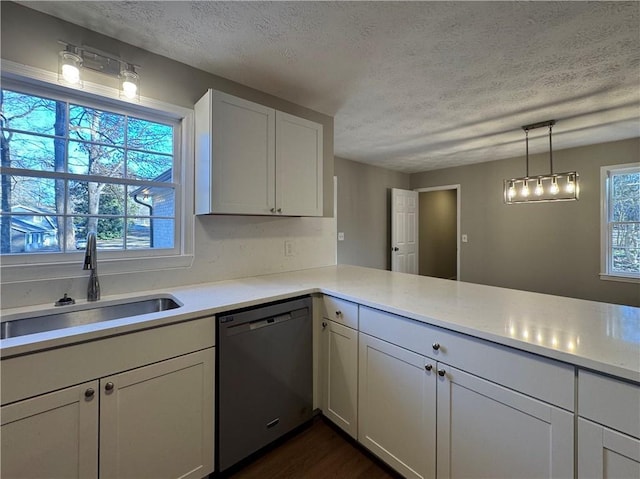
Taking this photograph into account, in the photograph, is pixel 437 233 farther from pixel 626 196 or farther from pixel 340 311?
pixel 340 311

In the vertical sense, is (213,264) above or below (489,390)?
above

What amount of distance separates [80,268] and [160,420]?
0.90 meters

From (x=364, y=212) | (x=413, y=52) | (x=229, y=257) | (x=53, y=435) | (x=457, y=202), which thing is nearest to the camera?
(x=53, y=435)

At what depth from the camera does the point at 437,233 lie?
629 centimetres

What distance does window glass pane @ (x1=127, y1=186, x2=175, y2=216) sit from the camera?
1.75 metres

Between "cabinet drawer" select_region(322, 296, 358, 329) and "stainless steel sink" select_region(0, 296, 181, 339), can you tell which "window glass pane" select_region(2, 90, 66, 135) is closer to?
"stainless steel sink" select_region(0, 296, 181, 339)

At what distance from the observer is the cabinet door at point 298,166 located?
2.04 m

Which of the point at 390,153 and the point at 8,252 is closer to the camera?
the point at 8,252

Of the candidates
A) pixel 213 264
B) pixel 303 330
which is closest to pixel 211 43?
pixel 213 264

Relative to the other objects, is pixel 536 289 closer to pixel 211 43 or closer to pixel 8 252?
pixel 211 43

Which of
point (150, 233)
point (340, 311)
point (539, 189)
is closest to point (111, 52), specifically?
point (150, 233)

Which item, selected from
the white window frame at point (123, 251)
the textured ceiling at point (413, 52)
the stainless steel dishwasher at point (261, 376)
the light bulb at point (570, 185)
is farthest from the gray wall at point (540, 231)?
the white window frame at point (123, 251)

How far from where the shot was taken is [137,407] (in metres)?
1.19

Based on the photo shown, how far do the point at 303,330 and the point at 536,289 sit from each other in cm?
399
